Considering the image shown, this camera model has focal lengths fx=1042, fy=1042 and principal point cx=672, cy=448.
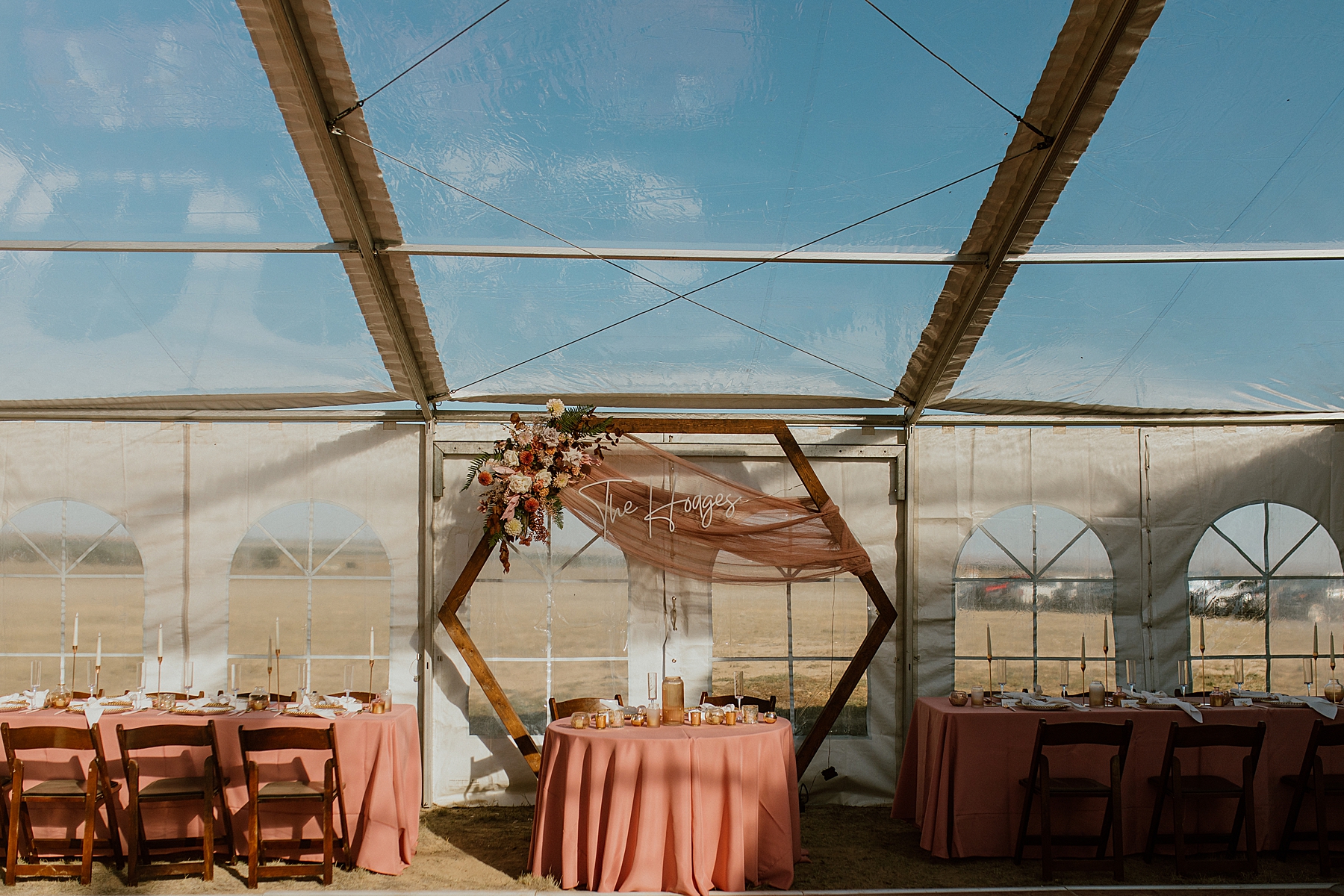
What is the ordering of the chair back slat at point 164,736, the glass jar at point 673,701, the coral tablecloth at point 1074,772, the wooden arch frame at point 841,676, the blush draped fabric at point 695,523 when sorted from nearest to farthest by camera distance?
1. the chair back slat at point 164,736
2. the glass jar at point 673,701
3. the coral tablecloth at point 1074,772
4. the blush draped fabric at point 695,523
5. the wooden arch frame at point 841,676

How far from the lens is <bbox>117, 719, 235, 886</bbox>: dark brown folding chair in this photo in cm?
555

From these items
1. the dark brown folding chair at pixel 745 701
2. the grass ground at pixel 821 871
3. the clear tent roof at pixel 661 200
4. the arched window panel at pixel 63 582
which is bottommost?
the grass ground at pixel 821 871

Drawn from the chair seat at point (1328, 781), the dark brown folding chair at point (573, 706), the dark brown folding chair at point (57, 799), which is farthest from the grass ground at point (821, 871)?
the dark brown folding chair at point (573, 706)

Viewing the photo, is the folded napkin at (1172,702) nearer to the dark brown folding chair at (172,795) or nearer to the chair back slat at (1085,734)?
the chair back slat at (1085,734)

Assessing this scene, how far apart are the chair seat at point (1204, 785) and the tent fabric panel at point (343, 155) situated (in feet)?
17.4

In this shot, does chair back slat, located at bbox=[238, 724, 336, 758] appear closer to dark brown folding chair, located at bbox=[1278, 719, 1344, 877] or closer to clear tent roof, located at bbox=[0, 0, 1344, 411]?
clear tent roof, located at bbox=[0, 0, 1344, 411]

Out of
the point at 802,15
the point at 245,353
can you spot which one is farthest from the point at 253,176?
the point at 802,15

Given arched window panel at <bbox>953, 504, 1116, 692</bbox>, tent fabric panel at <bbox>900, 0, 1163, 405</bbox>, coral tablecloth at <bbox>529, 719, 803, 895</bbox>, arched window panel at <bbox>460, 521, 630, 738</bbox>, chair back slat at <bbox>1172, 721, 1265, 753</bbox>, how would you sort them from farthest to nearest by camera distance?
arched window panel at <bbox>953, 504, 1116, 692</bbox>, arched window panel at <bbox>460, 521, 630, 738</bbox>, chair back slat at <bbox>1172, 721, 1265, 753</bbox>, coral tablecloth at <bbox>529, 719, 803, 895</bbox>, tent fabric panel at <bbox>900, 0, 1163, 405</bbox>

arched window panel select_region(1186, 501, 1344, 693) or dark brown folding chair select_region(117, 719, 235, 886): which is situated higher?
arched window panel select_region(1186, 501, 1344, 693)

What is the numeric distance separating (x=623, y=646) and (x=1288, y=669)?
199 inches

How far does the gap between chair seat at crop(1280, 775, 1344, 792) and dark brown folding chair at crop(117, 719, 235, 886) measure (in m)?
6.24

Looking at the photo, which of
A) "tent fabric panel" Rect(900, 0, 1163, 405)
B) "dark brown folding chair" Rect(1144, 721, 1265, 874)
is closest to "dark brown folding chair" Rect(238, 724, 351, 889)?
"tent fabric panel" Rect(900, 0, 1163, 405)

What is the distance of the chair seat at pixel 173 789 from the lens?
18.4ft

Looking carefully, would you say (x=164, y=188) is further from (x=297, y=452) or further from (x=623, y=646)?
(x=623, y=646)
